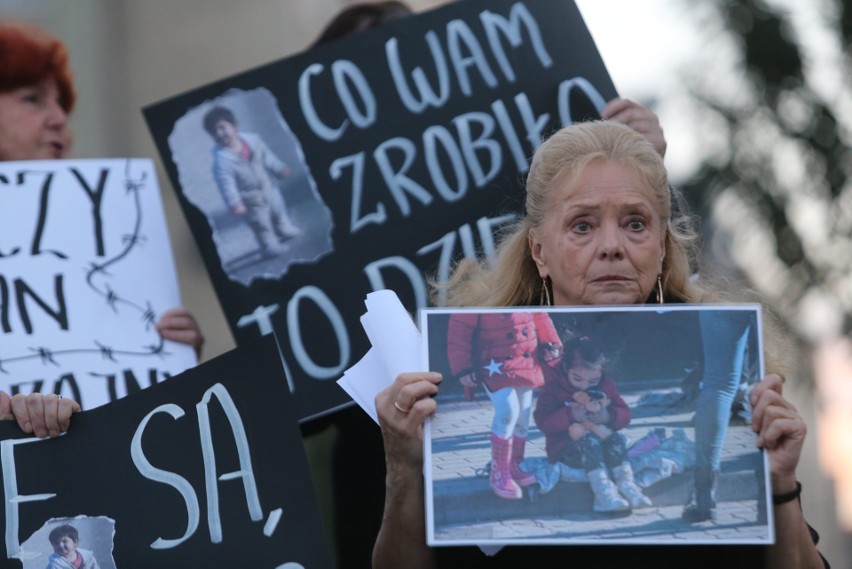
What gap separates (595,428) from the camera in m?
2.61

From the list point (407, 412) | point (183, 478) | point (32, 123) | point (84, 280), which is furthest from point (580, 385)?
point (32, 123)

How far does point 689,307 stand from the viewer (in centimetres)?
266

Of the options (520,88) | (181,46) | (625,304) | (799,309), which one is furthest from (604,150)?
(181,46)

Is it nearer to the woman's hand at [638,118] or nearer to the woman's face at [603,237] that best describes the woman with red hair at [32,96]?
the woman's hand at [638,118]

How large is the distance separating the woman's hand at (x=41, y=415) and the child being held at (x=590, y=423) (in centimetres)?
88

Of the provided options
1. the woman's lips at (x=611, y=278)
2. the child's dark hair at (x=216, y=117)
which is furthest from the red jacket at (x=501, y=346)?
the child's dark hair at (x=216, y=117)

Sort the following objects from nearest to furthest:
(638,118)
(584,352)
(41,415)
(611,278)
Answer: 1. (584,352)
2. (611,278)
3. (41,415)
4. (638,118)

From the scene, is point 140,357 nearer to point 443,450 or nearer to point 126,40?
point 443,450

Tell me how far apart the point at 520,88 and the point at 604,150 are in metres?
0.97

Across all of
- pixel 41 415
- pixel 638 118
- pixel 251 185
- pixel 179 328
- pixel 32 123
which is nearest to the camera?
pixel 41 415

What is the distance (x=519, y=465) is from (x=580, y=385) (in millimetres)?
167

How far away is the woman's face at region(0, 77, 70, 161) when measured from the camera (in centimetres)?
388

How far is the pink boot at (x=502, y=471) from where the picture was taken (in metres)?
2.58

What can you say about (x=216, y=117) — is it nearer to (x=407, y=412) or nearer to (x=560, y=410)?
(x=407, y=412)
